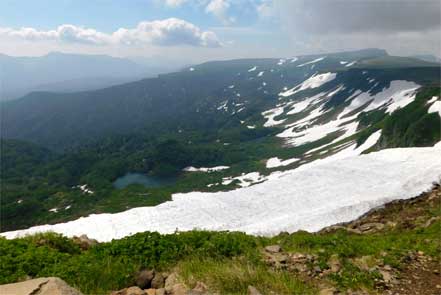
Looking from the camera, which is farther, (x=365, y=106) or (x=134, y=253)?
(x=365, y=106)

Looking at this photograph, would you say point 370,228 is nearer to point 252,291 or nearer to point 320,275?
point 320,275

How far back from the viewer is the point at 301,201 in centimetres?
3275

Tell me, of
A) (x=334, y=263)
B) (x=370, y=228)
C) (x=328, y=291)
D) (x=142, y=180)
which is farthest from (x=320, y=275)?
(x=142, y=180)

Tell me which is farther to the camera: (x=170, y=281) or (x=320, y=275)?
(x=320, y=275)

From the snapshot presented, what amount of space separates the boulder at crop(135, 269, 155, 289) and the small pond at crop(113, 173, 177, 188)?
165 meters

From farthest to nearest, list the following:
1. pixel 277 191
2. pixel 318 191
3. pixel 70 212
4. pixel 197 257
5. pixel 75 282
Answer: pixel 70 212 < pixel 277 191 < pixel 318 191 < pixel 197 257 < pixel 75 282

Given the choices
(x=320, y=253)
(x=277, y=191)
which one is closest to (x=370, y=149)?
(x=277, y=191)

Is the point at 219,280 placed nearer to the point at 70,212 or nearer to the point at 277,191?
the point at 277,191

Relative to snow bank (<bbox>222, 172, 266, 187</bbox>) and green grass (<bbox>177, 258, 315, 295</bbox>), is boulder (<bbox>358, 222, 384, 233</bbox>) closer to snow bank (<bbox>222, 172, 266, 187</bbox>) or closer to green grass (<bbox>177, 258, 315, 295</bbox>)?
green grass (<bbox>177, 258, 315, 295</bbox>)

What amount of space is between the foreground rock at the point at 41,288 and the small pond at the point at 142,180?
167 metres

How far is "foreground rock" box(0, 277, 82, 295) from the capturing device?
605 centimetres

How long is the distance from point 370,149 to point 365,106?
11057 cm

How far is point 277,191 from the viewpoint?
36.3 metres

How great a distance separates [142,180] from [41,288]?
180602mm
